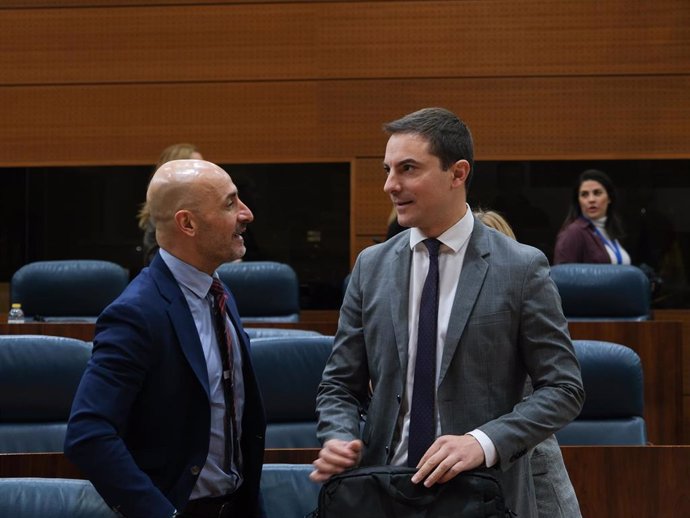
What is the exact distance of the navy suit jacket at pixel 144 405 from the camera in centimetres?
187

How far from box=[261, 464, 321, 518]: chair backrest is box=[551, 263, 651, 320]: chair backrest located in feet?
10.7

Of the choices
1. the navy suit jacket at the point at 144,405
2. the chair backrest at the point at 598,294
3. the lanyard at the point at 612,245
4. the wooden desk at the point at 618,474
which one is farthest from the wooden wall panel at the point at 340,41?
the navy suit jacket at the point at 144,405

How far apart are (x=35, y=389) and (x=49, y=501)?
1.53 m

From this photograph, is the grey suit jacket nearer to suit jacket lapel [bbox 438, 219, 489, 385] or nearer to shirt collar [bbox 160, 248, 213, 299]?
suit jacket lapel [bbox 438, 219, 489, 385]

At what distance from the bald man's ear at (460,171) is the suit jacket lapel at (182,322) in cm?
61

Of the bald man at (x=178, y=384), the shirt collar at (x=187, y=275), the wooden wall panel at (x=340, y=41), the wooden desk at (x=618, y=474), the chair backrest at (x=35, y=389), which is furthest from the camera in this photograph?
the wooden wall panel at (x=340, y=41)

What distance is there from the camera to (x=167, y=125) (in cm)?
685

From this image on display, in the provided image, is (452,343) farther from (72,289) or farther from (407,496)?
(72,289)

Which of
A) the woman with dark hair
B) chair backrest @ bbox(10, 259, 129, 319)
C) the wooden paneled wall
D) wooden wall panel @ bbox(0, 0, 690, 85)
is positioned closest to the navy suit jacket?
chair backrest @ bbox(10, 259, 129, 319)

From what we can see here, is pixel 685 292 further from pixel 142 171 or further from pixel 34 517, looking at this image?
pixel 34 517

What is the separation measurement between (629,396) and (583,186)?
238 centimetres

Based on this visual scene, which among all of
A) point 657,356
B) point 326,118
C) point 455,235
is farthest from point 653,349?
point 455,235

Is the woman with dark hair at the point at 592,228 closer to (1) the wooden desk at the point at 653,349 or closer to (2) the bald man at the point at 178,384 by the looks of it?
(1) the wooden desk at the point at 653,349

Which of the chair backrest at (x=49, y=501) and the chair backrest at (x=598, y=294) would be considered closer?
the chair backrest at (x=49, y=501)
